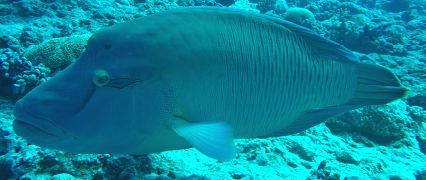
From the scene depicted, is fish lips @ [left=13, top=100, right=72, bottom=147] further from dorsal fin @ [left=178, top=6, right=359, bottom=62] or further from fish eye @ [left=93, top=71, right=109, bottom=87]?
dorsal fin @ [left=178, top=6, right=359, bottom=62]

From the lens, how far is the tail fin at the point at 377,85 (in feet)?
6.97

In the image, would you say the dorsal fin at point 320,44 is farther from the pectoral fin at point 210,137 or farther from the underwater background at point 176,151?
the underwater background at point 176,151

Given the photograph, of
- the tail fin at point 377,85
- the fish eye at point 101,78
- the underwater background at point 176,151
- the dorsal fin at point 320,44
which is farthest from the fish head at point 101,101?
the tail fin at point 377,85

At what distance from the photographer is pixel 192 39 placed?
156cm

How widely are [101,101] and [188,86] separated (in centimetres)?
55

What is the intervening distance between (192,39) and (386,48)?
10.8m

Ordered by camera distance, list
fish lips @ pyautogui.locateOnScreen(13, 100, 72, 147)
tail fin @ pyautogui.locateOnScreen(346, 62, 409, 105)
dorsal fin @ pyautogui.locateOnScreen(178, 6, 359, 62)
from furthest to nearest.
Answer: tail fin @ pyautogui.locateOnScreen(346, 62, 409, 105) < dorsal fin @ pyautogui.locateOnScreen(178, 6, 359, 62) < fish lips @ pyautogui.locateOnScreen(13, 100, 72, 147)

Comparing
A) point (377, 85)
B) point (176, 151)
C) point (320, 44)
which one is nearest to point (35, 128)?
point (176, 151)

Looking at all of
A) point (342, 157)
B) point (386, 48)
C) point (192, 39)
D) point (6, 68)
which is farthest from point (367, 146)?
point (386, 48)

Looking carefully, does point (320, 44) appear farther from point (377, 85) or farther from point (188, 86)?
point (188, 86)

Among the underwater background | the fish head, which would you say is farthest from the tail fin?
the fish head

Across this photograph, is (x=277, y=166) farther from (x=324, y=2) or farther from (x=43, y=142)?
(x=324, y=2)

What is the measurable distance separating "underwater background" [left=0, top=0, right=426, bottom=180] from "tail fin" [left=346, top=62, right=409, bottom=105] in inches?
45.6

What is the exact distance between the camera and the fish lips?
1.26 metres
